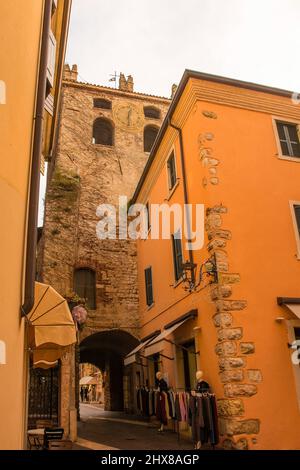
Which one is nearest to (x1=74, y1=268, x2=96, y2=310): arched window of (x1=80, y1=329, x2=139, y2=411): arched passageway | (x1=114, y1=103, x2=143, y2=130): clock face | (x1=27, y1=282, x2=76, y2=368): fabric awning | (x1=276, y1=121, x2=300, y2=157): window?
(x1=80, y1=329, x2=139, y2=411): arched passageway

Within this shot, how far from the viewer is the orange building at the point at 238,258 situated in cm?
754

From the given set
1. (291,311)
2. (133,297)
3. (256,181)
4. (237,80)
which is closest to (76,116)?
(133,297)

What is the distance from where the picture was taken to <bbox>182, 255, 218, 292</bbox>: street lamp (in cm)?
835

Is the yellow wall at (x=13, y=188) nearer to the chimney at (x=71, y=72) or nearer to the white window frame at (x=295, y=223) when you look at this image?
the white window frame at (x=295, y=223)

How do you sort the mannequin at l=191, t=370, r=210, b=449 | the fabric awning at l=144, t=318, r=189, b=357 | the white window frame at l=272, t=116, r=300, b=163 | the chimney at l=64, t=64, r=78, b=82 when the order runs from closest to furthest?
1. the mannequin at l=191, t=370, r=210, b=449
2. the fabric awning at l=144, t=318, r=189, b=357
3. the white window frame at l=272, t=116, r=300, b=163
4. the chimney at l=64, t=64, r=78, b=82

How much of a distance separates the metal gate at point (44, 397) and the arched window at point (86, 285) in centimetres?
533

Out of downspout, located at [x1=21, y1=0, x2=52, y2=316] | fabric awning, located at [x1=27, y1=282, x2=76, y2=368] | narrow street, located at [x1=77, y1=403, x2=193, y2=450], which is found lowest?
narrow street, located at [x1=77, y1=403, x2=193, y2=450]

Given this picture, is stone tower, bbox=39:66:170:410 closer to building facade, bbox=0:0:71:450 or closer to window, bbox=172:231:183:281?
window, bbox=172:231:183:281

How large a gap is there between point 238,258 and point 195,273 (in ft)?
4.66

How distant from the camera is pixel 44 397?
9.55 metres

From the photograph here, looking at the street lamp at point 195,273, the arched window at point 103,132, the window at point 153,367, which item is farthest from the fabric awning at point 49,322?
the arched window at point 103,132

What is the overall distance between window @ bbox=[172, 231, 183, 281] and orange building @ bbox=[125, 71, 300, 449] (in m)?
0.03

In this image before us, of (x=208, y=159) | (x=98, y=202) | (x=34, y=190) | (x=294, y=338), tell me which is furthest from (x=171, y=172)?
(x=34, y=190)

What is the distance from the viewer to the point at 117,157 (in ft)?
60.2
